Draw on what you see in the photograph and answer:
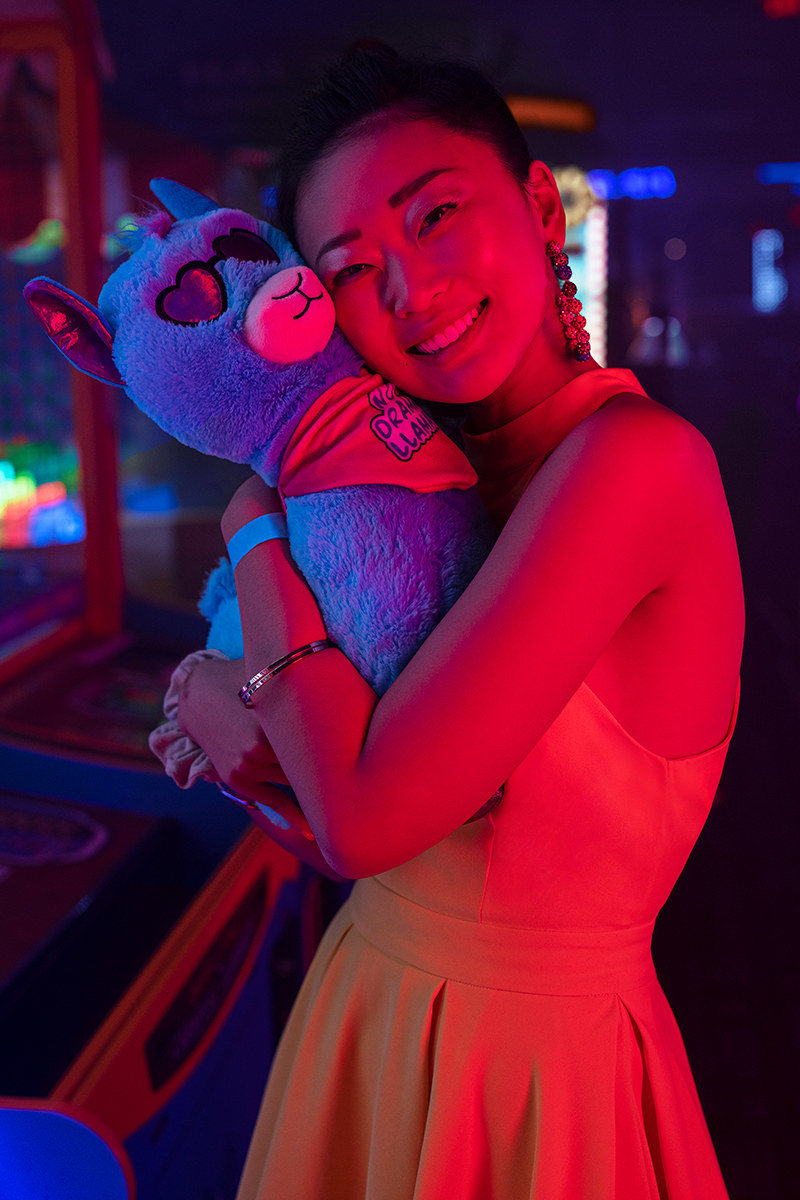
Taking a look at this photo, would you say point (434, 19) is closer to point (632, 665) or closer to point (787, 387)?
point (787, 387)

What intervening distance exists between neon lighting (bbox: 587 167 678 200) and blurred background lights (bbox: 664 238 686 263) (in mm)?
5812

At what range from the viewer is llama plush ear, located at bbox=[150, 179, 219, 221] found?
79cm

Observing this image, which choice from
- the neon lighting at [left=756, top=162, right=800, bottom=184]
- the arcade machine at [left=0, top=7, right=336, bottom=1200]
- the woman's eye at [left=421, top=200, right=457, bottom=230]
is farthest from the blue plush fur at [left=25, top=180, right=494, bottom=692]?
the neon lighting at [left=756, top=162, right=800, bottom=184]

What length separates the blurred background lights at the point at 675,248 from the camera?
12180 mm

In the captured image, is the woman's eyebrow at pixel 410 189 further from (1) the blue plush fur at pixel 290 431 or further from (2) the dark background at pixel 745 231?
(2) the dark background at pixel 745 231

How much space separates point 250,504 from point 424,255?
25 cm

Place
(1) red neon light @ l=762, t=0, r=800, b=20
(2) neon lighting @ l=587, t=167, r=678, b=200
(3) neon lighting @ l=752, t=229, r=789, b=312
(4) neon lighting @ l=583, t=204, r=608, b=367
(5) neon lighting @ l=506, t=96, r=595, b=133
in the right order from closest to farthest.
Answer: (1) red neon light @ l=762, t=0, r=800, b=20 < (4) neon lighting @ l=583, t=204, r=608, b=367 < (5) neon lighting @ l=506, t=96, r=595, b=133 < (2) neon lighting @ l=587, t=167, r=678, b=200 < (3) neon lighting @ l=752, t=229, r=789, b=312

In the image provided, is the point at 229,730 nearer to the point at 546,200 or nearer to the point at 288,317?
the point at 288,317

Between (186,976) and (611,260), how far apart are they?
4.05 m

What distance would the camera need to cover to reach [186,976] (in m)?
1.14

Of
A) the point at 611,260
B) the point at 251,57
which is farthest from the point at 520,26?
the point at 611,260

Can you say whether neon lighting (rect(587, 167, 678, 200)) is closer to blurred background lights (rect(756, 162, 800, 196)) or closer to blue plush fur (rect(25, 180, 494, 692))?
blurred background lights (rect(756, 162, 800, 196))

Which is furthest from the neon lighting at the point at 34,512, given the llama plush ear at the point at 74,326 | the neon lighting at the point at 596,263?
the neon lighting at the point at 596,263

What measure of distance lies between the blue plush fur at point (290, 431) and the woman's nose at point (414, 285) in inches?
2.4
